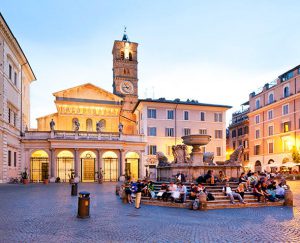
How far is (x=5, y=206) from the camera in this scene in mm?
15312

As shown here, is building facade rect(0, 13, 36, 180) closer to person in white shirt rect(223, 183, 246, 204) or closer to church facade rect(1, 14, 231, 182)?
church facade rect(1, 14, 231, 182)

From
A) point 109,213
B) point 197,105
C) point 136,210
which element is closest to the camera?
point 109,213

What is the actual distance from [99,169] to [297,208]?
1221 inches

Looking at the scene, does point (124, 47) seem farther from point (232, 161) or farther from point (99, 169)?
point (232, 161)

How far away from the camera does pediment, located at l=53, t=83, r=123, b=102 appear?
51.1 meters

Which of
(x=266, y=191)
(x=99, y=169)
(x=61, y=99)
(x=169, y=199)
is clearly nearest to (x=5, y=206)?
(x=169, y=199)

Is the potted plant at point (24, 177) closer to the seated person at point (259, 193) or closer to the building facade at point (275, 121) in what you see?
the seated person at point (259, 193)

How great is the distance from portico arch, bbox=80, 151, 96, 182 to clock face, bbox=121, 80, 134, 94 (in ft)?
110

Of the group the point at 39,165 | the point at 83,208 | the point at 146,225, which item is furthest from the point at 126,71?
the point at 146,225

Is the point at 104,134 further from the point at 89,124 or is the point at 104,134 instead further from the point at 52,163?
the point at 89,124

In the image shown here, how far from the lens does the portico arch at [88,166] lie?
44.5 metres

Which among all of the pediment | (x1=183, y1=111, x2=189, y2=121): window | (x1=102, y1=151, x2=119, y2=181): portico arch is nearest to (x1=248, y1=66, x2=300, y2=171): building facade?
(x1=183, y1=111, x2=189, y2=121): window

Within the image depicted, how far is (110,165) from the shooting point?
45.9 meters

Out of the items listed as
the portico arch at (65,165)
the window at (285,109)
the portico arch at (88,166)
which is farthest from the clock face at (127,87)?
the window at (285,109)
